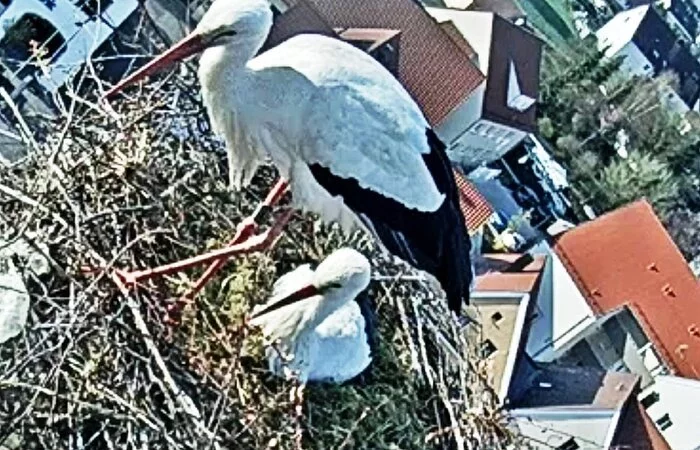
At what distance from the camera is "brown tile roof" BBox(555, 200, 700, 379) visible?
12141mm

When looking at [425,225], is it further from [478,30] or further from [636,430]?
[478,30]

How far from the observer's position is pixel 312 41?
319 cm

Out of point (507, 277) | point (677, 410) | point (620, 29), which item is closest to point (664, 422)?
point (677, 410)

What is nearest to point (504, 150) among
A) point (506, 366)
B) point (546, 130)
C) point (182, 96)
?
point (546, 130)

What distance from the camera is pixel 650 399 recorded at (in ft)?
38.4

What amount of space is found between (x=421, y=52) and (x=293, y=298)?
30.6 feet

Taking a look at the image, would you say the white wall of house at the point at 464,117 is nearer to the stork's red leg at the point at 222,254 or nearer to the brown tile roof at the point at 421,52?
the brown tile roof at the point at 421,52

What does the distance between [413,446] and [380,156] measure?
2.32 ft

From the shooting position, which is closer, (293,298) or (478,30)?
(293,298)

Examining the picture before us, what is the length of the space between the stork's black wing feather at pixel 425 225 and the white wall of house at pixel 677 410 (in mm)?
8750

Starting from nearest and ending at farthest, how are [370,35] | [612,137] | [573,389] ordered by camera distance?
[573,389] → [370,35] → [612,137]

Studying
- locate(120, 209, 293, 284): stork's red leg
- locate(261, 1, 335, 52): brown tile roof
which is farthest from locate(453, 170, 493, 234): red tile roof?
locate(120, 209, 293, 284): stork's red leg

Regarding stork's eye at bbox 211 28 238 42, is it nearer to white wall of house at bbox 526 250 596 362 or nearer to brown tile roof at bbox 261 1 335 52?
brown tile roof at bbox 261 1 335 52

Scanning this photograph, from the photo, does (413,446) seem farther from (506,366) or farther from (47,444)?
(506,366)
